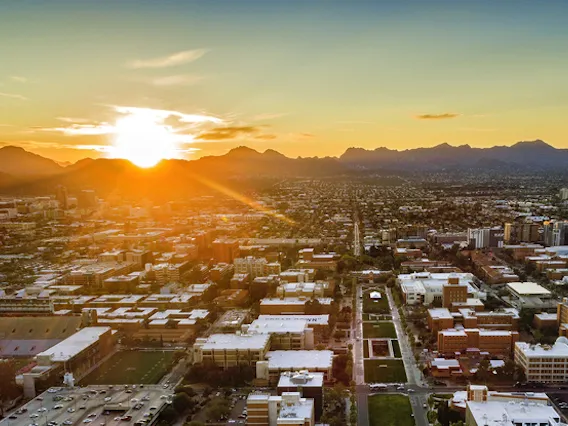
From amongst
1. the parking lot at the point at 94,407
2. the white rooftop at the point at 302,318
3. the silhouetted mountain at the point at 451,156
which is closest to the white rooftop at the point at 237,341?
→ the parking lot at the point at 94,407

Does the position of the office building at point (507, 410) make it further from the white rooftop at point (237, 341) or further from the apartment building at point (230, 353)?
the white rooftop at point (237, 341)

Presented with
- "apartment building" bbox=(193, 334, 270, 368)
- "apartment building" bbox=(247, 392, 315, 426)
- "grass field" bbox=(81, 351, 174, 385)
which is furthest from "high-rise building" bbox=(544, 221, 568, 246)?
"apartment building" bbox=(247, 392, 315, 426)

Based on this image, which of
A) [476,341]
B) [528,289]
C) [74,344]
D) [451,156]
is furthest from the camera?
[451,156]

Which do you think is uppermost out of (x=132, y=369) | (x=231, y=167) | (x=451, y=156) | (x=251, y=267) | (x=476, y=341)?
(x=451, y=156)

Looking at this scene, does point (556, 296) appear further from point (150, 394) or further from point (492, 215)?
point (492, 215)

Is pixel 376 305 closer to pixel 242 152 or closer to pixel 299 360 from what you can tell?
pixel 299 360

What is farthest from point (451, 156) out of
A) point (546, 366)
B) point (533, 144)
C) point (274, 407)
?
point (274, 407)
